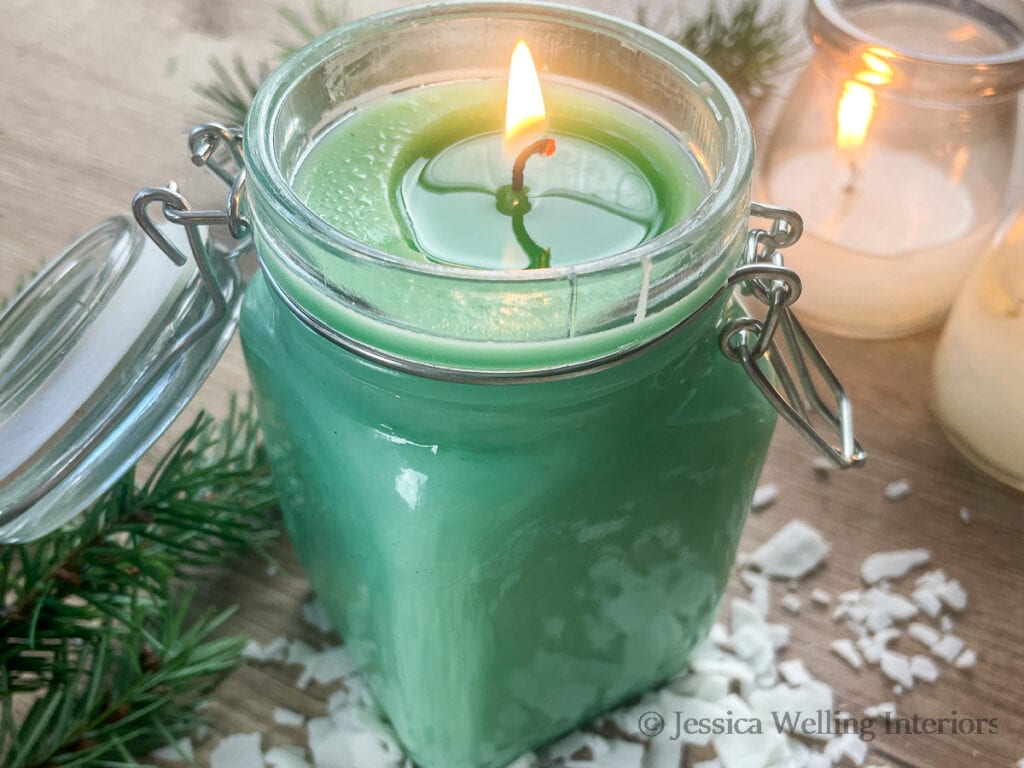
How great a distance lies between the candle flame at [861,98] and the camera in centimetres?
57

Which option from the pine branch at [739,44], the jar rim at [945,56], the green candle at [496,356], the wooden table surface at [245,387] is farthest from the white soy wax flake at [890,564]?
the pine branch at [739,44]

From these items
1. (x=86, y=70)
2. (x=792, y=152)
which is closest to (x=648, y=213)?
(x=792, y=152)

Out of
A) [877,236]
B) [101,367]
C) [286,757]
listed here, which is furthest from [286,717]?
[877,236]

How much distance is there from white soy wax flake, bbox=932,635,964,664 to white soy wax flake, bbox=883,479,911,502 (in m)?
0.08

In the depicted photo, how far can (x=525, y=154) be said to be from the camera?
0.37 m

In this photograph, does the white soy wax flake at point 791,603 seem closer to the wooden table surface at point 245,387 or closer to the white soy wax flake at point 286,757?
the wooden table surface at point 245,387

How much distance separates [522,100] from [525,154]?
3cm

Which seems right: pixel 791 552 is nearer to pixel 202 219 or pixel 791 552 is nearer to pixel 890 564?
pixel 890 564

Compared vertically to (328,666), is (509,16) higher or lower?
higher

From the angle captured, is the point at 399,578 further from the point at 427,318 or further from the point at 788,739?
the point at 788,739

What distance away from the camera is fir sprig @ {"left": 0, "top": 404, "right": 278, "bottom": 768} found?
1.43 feet

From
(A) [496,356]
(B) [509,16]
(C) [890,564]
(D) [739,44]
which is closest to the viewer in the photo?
(A) [496,356]

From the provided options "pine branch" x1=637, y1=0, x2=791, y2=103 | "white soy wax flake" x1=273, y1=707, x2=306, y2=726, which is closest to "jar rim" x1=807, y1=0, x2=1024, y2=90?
"pine branch" x1=637, y1=0, x2=791, y2=103

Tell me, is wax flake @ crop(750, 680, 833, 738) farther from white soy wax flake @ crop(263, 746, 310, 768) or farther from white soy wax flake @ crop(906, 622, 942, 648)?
white soy wax flake @ crop(263, 746, 310, 768)
